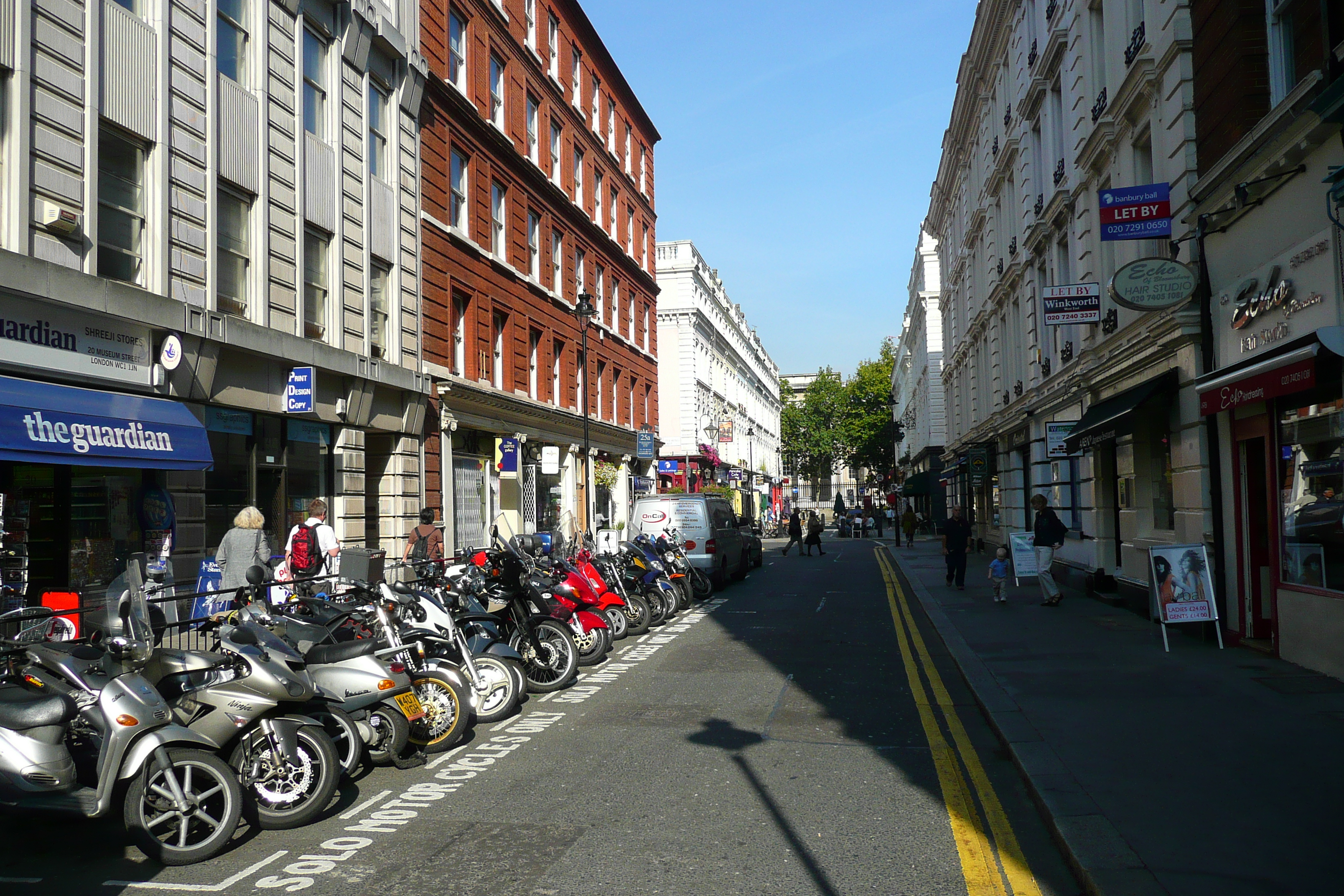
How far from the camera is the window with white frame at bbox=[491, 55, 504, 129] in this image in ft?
87.1

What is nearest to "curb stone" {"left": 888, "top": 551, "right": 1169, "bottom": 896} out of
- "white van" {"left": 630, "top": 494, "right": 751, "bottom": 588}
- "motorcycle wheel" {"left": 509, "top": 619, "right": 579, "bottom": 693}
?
"motorcycle wheel" {"left": 509, "top": 619, "right": 579, "bottom": 693}

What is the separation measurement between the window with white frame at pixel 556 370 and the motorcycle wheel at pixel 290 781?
24.6 metres

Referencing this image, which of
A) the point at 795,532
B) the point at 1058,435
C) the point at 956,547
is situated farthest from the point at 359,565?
the point at 795,532

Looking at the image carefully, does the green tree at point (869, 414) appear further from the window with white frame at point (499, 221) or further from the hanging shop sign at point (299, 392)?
the hanging shop sign at point (299, 392)

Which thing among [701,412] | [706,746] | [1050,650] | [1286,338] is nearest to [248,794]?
[706,746]

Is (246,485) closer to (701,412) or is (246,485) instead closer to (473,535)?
(473,535)

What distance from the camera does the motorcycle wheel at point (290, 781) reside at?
232 inches

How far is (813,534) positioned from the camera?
1441 inches

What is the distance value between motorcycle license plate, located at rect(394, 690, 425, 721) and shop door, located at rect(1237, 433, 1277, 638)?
9028 millimetres

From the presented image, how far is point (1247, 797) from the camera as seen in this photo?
583cm

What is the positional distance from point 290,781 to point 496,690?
2930 millimetres

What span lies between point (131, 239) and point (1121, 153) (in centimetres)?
1418

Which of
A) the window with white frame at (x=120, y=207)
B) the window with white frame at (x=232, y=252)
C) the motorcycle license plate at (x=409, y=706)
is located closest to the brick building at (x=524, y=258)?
the window with white frame at (x=232, y=252)

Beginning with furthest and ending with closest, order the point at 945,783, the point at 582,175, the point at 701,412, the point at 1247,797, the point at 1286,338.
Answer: the point at 701,412
the point at 582,175
the point at 1286,338
the point at 945,783
the point at 1247,797
